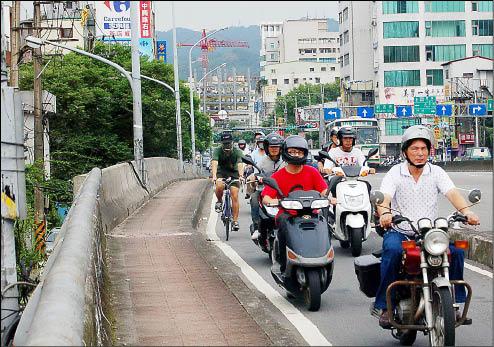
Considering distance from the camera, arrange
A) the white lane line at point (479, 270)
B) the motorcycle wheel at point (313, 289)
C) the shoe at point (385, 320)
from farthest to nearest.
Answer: the white lane line at point (479, 270), the motorcycle wheel at point (313, 289), the shoe at point (385, 320)

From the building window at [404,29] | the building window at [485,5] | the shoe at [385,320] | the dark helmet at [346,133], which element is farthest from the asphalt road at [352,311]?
the building window at [404,29]

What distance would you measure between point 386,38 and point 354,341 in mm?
50133

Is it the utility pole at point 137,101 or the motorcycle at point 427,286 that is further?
the utility pole at point 137,101

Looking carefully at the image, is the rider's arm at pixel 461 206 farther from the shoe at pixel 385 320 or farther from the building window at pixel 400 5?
the building window at pixel 400 5

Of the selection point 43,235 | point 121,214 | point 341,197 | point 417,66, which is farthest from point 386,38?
point 341,197

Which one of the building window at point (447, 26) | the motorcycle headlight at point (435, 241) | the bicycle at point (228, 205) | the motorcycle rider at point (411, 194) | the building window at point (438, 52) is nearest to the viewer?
the motorcycle headlight at point (435, 241)

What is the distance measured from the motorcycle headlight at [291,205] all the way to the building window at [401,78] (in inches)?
2710

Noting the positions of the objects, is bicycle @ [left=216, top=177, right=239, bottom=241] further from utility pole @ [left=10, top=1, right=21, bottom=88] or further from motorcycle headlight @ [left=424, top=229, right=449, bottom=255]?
utility pole @ [left=10, top=1, right=21, bottom=88]

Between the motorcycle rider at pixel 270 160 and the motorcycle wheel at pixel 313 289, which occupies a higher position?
the motorcycle rider at pixel 270 160

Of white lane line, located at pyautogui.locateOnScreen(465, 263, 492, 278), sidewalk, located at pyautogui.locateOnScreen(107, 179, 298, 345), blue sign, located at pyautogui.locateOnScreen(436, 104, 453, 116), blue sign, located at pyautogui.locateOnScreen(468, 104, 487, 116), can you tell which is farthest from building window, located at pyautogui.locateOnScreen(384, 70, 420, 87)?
white lane line, located at pyautogui.locateOnScreen(465, 263, 492, 278)

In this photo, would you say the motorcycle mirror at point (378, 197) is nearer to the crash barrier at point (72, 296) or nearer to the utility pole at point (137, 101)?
the crash barrier at point (72, 296)

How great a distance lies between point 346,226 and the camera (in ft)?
44.1

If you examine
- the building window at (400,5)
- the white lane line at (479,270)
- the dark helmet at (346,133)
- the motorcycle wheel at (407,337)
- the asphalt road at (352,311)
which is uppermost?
the building window at (400,5)

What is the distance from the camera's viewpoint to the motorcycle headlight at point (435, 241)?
6641mm
